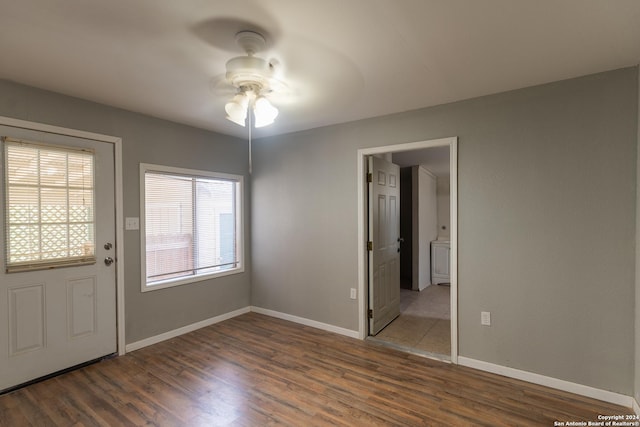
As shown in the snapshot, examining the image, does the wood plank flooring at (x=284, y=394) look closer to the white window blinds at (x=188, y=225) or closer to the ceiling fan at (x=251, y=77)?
the white window blinds at (x=188, y=225)

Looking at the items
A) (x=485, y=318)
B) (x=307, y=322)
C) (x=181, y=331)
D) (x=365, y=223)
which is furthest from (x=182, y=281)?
(x=485, y=318)

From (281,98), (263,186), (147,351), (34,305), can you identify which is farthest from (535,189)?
(34,305)

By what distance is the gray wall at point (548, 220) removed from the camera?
2.22 m

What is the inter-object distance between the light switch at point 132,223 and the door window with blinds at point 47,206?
0.28 meters

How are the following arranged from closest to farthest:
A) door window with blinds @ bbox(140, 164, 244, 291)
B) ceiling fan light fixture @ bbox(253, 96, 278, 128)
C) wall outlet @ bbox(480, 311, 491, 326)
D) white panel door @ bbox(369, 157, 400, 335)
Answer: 1. ceiling fan light fixture @ bbox(253, 96, 278, 128)
2. wall outlet @ bbox(480, 311, 491, 326)
3. door window with blinds @ bbox(140, 164, 244, 291)
4. white panel door @ bbox(369, 157, 400, 335)

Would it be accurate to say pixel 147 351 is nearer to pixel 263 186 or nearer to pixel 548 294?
pixel 263 186

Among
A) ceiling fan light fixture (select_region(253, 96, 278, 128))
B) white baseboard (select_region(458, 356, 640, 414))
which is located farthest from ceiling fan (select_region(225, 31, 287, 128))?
white baseboard (select_region(458, 356, 640, 414))

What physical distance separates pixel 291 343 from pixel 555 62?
332 centimetres

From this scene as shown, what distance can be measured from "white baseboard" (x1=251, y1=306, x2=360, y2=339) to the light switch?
195 cm

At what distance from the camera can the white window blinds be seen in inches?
134

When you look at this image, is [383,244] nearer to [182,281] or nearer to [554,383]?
[554,383]

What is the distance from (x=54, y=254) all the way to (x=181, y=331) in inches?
59.8

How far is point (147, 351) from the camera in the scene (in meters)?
3.12

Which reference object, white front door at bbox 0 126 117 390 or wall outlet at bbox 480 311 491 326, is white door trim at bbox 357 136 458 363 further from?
white front door at bbox 0 126 117 390
